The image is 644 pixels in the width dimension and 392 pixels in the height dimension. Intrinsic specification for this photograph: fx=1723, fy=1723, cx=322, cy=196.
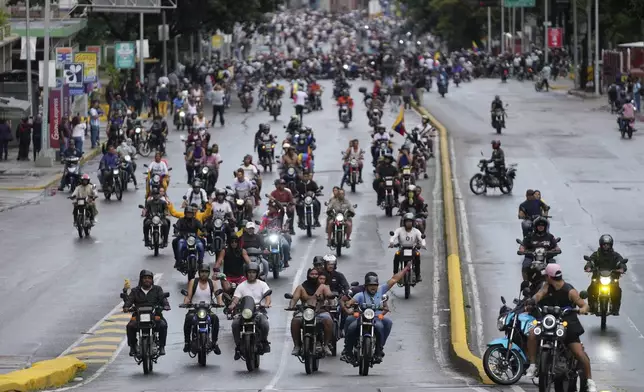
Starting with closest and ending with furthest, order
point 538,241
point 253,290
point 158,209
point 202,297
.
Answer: point 253,290 < point 202,297 < point 538,241 < point 158,209

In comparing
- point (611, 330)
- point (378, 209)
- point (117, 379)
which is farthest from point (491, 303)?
point (378, 209)

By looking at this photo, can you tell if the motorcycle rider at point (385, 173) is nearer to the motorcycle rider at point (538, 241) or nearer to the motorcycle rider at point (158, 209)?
the motorcycle rider at point (158, 209)

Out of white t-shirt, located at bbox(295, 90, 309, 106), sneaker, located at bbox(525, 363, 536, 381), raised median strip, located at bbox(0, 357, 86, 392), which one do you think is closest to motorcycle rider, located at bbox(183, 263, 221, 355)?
raised median strip, located at bbox(0, 357, 86, 392)

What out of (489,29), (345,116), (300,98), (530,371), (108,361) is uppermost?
(489,29)

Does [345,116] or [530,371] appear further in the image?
[345,116]

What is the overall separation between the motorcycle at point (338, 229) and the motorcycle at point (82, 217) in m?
6.08

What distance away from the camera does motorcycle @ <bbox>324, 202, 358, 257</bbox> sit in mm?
34312

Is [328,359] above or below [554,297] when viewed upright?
below

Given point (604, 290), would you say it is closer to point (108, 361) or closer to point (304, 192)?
point (108, 361)

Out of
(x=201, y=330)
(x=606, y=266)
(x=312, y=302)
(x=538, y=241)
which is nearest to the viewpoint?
(x=201, y=330)

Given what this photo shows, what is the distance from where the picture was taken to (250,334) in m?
22.6

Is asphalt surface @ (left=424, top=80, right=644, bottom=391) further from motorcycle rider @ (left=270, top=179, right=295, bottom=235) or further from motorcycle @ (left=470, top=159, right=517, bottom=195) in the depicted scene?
motorcycle rider @ (left=270, top=179, right=295, bottom=235)

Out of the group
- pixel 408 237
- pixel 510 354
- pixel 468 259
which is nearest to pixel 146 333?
pixel 510 354

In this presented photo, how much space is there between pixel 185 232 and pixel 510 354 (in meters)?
11.7
